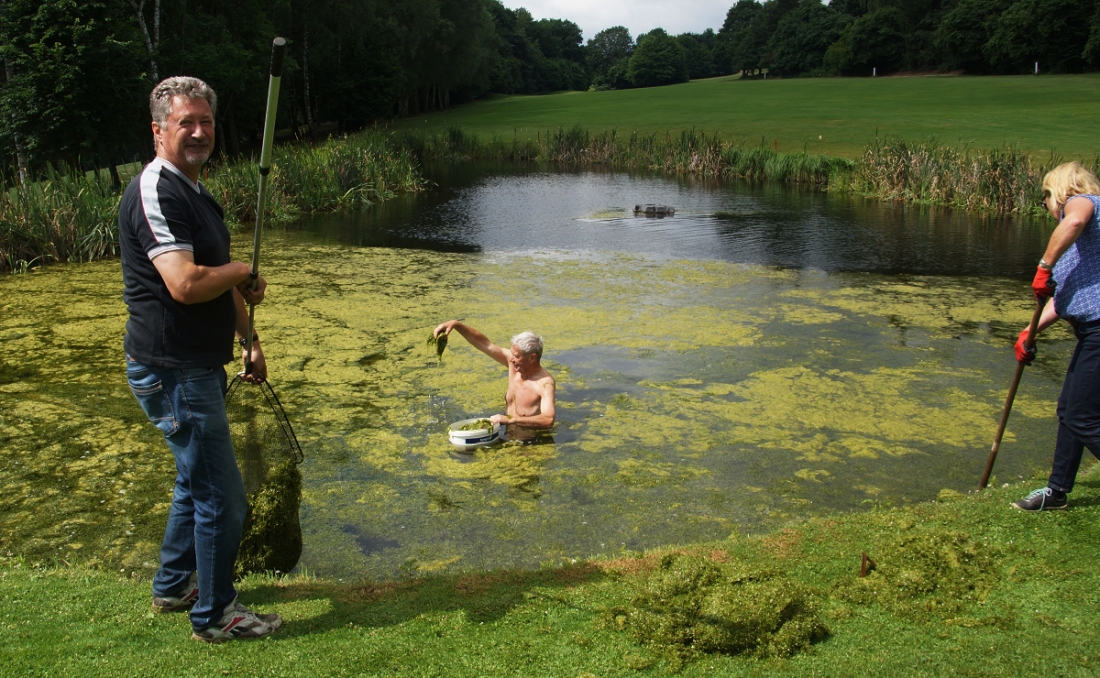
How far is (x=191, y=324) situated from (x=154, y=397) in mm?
305

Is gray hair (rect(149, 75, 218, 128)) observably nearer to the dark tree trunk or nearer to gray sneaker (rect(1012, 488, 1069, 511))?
gray sneaker (rect(1012, 488, 1069, 511))

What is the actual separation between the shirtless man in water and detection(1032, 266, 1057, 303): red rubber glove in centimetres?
313

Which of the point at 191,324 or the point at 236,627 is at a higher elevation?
the point at 191,324

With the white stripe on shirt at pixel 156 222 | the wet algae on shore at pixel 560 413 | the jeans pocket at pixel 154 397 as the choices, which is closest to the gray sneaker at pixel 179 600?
the jeans pocket at pixel 154 397

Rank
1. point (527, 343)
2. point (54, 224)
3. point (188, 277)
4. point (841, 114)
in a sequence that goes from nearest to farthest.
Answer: point (188, 277), point (527, 343), point (54, 224), point (841, 114)

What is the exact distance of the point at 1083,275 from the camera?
165 inches

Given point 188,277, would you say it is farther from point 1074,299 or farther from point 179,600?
point 1074,299

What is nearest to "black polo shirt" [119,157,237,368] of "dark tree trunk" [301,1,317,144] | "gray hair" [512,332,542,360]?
"gray hair" [512,332,542,360]

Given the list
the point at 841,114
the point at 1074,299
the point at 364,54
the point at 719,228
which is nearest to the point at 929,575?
the point at 1074,299

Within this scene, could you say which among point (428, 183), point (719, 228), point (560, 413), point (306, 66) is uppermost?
point (306, 66)

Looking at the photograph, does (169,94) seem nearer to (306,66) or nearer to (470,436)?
(470,436)

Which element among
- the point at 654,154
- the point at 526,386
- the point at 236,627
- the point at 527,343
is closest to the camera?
the point at 236,627

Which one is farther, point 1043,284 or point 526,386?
point 526,386

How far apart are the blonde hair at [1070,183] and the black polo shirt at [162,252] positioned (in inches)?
147
